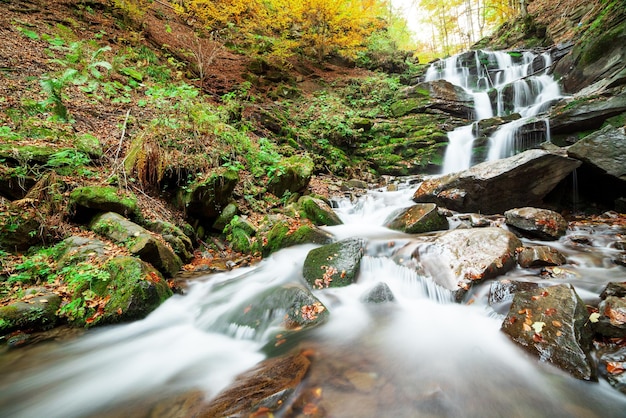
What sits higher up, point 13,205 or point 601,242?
point 13,205

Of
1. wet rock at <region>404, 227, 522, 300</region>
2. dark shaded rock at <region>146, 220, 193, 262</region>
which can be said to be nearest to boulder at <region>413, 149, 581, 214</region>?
wet rock at <region>404, 227, 522, 300</region>

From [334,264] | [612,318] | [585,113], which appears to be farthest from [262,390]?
[585,113]

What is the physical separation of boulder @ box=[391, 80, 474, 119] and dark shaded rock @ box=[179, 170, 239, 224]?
1019 cm

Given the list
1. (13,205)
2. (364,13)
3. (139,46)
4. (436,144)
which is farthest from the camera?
(364,13)

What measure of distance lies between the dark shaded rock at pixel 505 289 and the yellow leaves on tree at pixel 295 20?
1255cm

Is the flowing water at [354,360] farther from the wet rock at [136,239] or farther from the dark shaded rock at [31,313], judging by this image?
the wet rock at [136,239]

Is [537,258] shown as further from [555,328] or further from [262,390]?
[262,390]

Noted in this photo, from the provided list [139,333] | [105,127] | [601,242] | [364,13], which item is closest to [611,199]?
[601,242]

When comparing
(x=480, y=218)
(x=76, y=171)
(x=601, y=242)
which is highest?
(x=76, y=171)

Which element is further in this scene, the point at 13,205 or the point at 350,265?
the point at 350,265

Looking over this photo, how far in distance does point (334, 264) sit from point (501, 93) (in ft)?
41.6

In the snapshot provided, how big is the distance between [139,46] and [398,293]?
36.1 ft

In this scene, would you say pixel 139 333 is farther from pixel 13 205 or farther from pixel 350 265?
pixel 350 265

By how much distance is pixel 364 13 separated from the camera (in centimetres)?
1383
